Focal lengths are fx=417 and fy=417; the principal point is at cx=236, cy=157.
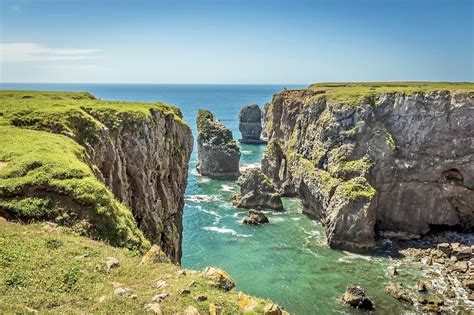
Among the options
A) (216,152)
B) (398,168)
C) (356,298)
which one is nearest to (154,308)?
(356,298)

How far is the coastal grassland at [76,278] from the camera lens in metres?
15.3

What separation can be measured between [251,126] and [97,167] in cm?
15791

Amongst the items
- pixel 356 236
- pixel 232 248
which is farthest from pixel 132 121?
pixel 356 236

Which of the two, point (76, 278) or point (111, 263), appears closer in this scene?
point (76, 278)

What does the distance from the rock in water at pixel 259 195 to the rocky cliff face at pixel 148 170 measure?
47.3 meters

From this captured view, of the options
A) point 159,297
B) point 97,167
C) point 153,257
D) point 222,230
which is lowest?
point 222,230

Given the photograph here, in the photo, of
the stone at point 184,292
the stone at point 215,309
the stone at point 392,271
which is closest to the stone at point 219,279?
the stone at point 184,292

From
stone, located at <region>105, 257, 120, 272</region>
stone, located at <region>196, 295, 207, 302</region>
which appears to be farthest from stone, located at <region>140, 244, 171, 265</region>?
stone, located at <region>196, 295, 207, 302</region>

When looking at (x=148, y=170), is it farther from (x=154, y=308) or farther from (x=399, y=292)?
(x=399, y=292)

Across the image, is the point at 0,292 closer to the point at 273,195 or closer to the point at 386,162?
the point at 386,162

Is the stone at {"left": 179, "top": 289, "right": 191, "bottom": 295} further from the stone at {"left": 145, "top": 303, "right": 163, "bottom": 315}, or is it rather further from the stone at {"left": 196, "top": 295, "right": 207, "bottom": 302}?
the stone at {"left": 145, "top": 303, "right": 163, "bottom": 315}

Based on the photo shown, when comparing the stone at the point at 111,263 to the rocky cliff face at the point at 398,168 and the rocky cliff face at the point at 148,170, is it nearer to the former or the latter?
the rocky cliff face at the point at 148,170

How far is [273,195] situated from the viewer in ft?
307

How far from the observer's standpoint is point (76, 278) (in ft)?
56.1
